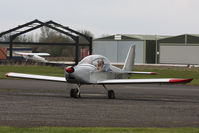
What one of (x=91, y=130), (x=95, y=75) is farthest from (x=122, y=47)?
(x=91, y=130)

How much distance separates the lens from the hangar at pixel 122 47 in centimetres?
9369

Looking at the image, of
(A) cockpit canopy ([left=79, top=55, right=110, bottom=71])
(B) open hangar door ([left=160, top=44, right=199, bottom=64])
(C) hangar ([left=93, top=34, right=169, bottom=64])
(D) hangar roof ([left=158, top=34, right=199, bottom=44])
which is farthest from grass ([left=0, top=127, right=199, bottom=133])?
(C) hangar ([left=93, top=34, right=169, bottom=64])

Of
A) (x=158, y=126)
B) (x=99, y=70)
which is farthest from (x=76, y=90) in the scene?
(x=158, y=126)

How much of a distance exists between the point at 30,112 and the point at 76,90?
23.7 feet

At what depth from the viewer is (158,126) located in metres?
13.4

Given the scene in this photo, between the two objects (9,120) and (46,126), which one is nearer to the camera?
(46,126)

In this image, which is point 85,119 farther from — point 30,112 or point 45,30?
point 45,30

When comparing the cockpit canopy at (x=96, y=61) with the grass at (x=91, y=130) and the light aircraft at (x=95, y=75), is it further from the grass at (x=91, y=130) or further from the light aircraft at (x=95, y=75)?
the grass at (x=91, y=130)

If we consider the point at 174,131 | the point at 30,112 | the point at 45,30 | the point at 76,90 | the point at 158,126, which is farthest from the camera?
the point at 45,30

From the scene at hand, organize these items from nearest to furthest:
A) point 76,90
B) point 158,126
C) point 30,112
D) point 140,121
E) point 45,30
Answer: point 158,126, point 140,121, point 30,112, point 76,90, point 45,30

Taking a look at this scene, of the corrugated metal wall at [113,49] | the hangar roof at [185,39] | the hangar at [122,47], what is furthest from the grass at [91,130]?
the corrugated metal wall at [113,49]

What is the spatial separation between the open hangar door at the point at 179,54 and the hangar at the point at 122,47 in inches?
134

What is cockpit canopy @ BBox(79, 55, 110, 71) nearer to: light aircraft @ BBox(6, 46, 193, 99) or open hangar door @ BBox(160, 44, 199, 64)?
light aircraft @ BBox(6, 46, 193, 99)

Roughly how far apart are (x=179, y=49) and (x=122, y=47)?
35.7ft
